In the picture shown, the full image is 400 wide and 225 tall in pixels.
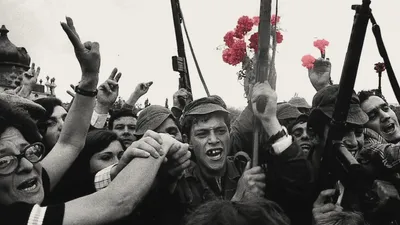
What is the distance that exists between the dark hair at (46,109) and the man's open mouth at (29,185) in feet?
6.25

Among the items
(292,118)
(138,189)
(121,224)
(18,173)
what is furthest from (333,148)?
(292,118)

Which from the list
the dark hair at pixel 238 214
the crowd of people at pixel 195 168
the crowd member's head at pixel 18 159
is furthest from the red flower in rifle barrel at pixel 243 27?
the dark hair at pixel 238 214

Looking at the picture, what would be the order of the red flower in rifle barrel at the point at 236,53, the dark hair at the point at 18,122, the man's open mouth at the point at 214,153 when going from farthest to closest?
1. the red flower in rifle barrel at the point at 236,53
2. the man's open mouth at the point at 214,153
3. the dark hair at the point at 18,122

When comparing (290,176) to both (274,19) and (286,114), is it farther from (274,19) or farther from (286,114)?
(286,114)

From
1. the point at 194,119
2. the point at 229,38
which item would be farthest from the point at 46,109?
the point at 229,38

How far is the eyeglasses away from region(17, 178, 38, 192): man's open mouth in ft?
0.28

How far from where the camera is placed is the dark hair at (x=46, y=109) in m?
3.85

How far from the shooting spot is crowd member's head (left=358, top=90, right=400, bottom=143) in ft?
12.1

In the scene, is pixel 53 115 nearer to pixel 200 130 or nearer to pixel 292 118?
pixel 200 130

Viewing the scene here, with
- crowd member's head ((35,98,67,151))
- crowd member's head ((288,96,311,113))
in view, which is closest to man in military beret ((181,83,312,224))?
crowd member's head ((35,98,67,151))

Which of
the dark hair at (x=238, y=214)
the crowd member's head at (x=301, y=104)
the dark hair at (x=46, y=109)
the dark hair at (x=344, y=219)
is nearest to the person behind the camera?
the dark hair at (x=238, y=214)

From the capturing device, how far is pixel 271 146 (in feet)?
8.25

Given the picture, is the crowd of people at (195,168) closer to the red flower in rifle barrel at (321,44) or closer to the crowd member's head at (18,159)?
the crowd member's head at (18,159)

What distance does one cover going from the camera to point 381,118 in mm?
3688
